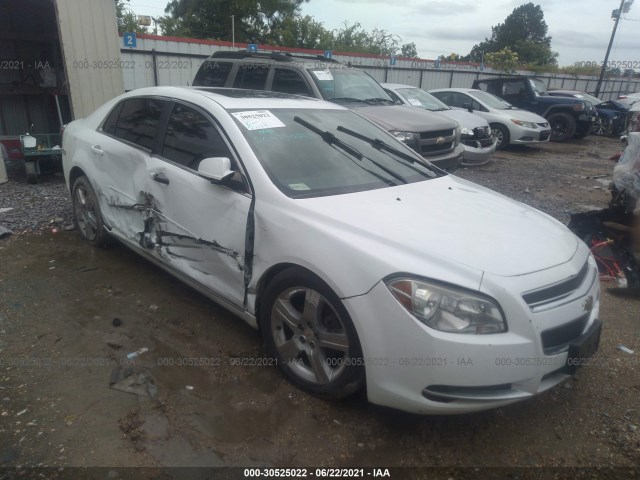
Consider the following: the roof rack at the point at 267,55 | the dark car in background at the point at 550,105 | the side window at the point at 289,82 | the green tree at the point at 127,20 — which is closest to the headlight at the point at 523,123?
the dark car in background at the point at 550,105

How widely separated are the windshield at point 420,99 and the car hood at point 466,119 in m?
0.26

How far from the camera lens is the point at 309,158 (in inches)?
124

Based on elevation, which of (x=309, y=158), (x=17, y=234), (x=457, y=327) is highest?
(x=309, y=158)

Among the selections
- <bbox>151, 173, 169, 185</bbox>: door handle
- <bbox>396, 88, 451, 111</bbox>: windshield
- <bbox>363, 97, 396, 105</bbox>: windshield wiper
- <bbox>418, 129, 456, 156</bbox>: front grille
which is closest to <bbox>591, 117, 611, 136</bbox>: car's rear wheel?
<bbox>396, 88, 451, 111</bbox>: windshield

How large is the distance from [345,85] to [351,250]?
576 cm

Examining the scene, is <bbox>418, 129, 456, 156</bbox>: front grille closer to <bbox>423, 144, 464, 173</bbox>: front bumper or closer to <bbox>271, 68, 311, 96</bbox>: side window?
<bbox>423, 144, 464, 173</bbox>: front bumper

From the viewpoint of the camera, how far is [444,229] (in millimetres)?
2559

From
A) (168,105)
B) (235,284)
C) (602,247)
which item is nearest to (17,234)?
(168,105)

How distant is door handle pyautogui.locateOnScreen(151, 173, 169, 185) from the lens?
3457 millimetres

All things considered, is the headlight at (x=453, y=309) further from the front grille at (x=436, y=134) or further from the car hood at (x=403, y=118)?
the front grille at (x=436, y=134)

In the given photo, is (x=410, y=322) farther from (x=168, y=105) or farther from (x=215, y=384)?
(x=168, y=105)

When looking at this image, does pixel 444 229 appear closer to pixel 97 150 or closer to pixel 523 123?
pixel 97 150

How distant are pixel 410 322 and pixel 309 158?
1438mm

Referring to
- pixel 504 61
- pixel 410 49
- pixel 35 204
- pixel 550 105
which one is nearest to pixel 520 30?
pixel 410 49
